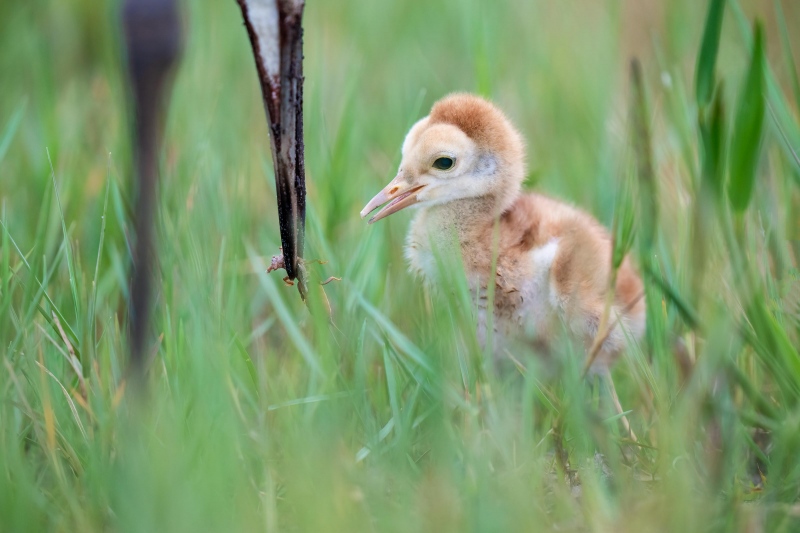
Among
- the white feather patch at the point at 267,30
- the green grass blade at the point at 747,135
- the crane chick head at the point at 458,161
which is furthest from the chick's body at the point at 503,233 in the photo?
the white feather patch at the point at 267,30

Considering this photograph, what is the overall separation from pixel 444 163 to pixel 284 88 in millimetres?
765

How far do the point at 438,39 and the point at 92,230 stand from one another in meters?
2.13

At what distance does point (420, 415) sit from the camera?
164cm

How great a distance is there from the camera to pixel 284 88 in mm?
1408

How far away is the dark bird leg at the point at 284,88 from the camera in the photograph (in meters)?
1.36

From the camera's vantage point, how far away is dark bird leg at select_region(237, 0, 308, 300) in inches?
53.4

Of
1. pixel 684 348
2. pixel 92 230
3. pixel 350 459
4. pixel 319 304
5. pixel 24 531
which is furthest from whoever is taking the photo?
pixel 92 230

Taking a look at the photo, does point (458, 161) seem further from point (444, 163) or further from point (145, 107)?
point (145, 107)

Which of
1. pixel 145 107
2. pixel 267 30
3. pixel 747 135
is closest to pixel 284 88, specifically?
pixel 267 30

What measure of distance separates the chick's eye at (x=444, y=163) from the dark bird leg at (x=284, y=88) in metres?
0.63

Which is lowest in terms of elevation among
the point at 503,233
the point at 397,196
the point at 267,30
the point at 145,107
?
the point at 503,233

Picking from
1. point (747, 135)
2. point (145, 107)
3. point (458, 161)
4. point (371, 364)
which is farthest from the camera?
point (458, 161)

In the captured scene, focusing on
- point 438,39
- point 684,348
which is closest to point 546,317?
point 684,348

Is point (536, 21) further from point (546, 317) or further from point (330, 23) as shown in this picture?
point (546, 317)
